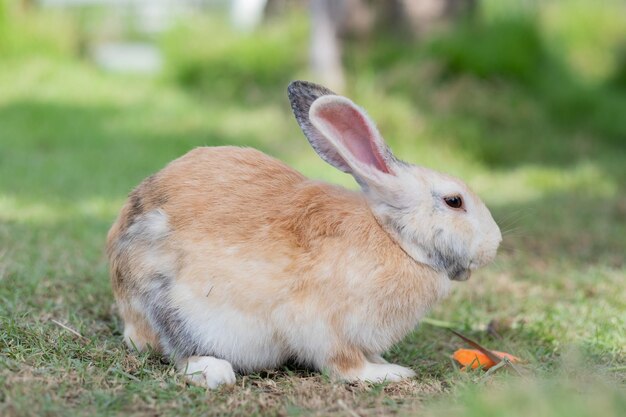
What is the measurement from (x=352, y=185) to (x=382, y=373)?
402cm

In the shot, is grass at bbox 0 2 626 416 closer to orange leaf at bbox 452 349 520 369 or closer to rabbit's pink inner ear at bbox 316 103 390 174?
orange leaf at bbox 452 349 520 369

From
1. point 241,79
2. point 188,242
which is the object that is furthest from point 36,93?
point 188,242

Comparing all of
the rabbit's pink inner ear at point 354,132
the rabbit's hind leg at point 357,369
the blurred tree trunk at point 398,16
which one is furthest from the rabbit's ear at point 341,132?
the blurred tree trunk at point 398,16

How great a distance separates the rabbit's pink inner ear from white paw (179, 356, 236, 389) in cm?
86

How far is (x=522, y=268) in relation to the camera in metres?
4.98

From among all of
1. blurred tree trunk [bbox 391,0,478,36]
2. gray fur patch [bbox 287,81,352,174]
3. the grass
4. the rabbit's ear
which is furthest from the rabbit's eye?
blurred tree trunk [bbox 391,0,478,36]

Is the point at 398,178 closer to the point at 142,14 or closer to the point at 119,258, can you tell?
the point at 119,258

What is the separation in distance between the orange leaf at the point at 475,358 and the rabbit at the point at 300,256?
271 millimetres

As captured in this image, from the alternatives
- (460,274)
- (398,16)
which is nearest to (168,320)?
(460,274)

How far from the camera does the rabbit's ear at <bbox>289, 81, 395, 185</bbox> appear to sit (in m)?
3.09

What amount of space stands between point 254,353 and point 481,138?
243 inches

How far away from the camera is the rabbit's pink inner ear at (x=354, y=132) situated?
10.2ft

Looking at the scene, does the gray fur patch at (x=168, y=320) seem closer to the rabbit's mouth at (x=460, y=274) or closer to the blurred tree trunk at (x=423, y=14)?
the rabbit's mouth at (x=460, y=274)

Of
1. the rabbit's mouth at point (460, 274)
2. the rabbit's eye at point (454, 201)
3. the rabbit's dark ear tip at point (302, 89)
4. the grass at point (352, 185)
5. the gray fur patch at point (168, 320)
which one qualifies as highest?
the rabbit's dark ear tip at point (302, 89)
